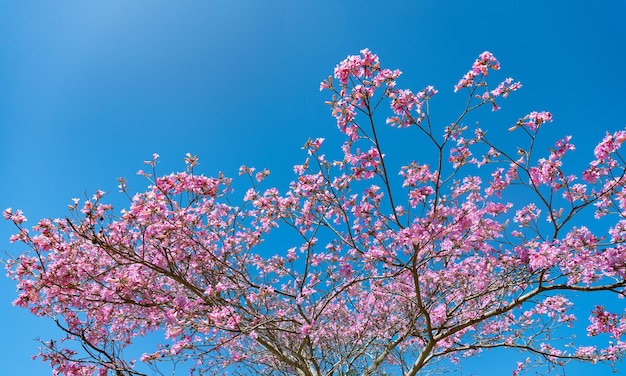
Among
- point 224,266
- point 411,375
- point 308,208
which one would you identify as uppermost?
point 308,208

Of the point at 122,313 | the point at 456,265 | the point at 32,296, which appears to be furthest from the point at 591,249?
the point at 32,296

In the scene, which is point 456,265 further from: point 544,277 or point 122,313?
point 122,313

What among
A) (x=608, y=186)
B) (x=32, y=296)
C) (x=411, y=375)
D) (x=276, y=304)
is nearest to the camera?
(x=608, y=186)

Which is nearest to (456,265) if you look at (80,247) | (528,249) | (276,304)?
(528,249)

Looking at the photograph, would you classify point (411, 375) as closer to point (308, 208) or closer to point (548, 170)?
point (308, 208)

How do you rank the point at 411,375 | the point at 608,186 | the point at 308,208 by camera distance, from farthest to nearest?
1. the point at 411,375
2. the point at 308,208
3. the point at 608,186

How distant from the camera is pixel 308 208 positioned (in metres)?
5.79

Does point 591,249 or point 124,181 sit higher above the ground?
point 124,181

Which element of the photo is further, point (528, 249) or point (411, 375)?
point (411, 375)

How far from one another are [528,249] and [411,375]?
2610 mm

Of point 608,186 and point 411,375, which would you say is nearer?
point 608,186

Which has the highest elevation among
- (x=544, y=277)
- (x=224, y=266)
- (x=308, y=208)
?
(x=308, y=208)

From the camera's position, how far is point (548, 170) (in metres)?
4.66

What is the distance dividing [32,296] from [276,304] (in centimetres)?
356
